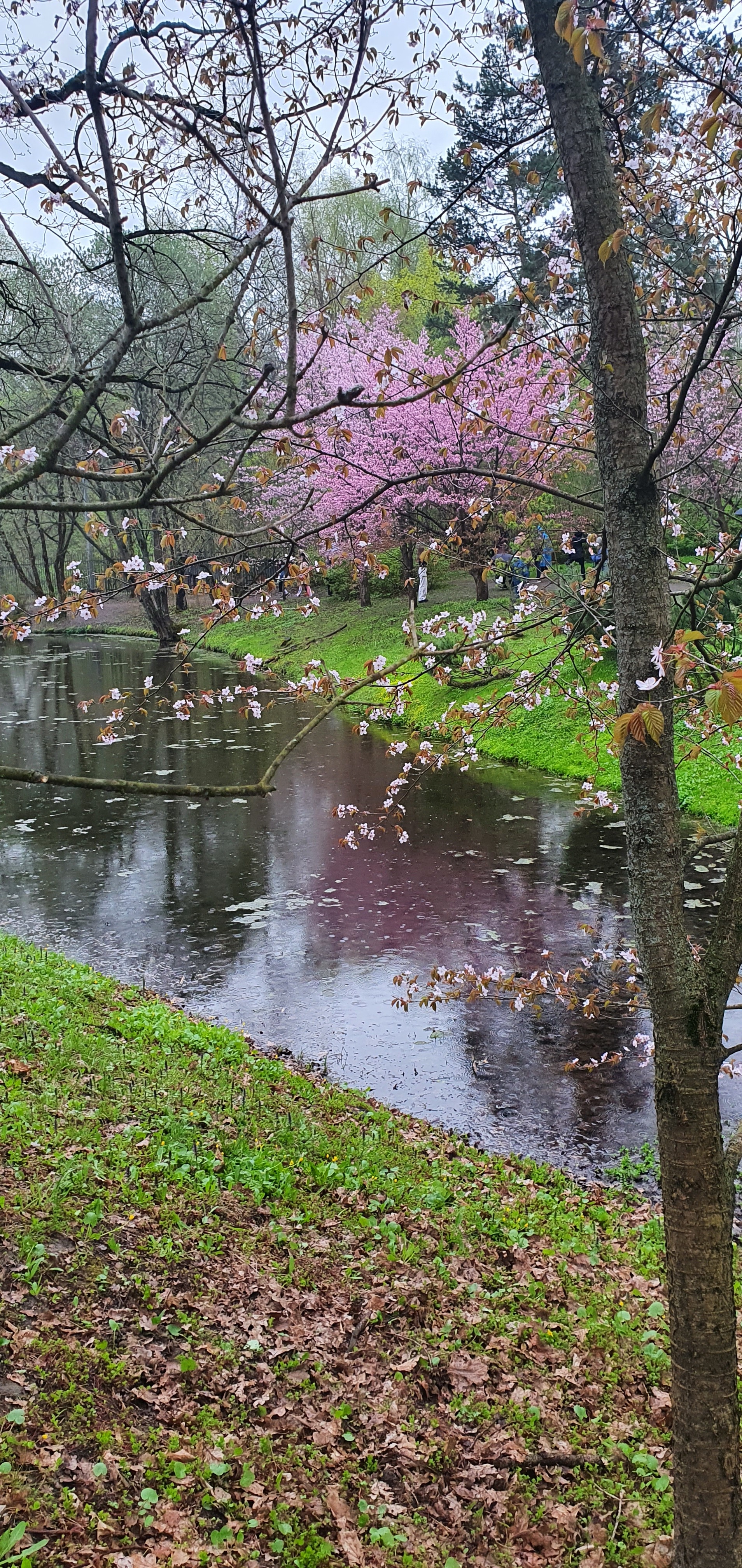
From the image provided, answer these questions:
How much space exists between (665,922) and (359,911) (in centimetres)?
752

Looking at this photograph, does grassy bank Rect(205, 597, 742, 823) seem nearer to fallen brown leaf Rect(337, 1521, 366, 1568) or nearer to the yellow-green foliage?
fallen brown leaf Rect(337, 1521, 366, 1568)

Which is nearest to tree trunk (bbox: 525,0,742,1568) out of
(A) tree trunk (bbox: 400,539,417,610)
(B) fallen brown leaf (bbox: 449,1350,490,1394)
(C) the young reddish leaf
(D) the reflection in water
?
(C) the young reddish leaf

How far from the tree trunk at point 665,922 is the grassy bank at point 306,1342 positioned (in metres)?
0.88

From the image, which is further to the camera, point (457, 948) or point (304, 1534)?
point (457, 948)

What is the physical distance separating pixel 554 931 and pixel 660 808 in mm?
6514

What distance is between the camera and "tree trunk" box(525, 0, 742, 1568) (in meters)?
2.52

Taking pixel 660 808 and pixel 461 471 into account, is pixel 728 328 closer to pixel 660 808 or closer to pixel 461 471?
pixel 461 471

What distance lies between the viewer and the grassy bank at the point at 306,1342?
306 centimetres

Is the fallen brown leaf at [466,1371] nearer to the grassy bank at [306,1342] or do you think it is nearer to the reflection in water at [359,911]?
the grassy bank at [306,1342]

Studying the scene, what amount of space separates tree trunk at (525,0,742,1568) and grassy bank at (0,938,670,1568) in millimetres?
877

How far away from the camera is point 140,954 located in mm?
8992

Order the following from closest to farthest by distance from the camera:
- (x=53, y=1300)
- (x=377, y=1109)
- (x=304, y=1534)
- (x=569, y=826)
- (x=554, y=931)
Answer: (x=304, y=1534) < (x=53, y=1300) < (x=377, y=1109) < (x=554, y=931) < (x=569, y=826)

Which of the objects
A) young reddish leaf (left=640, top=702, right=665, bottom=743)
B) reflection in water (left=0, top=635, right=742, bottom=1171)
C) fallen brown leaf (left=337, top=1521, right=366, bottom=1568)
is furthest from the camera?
reflection in water (left=0, top=635, right=742, bottom=1171)

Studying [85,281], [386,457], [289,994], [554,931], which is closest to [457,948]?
[554,931]
